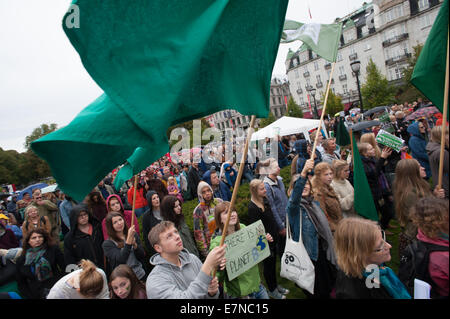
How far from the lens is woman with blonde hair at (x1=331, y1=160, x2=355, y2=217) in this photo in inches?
168

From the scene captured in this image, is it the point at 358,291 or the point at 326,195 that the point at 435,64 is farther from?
the point at 326,195

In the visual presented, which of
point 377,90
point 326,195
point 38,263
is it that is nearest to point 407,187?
point 326,195

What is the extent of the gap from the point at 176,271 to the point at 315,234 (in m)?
1.84

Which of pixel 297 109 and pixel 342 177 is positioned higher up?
pixel 297 109

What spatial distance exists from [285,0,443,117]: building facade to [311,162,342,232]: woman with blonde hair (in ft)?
126

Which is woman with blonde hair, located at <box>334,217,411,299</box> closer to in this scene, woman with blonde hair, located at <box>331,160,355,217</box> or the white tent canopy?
woman with blonde hair, located at <box>331,160,355,217</box>

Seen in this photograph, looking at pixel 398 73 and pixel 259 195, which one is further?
pixel 398 73

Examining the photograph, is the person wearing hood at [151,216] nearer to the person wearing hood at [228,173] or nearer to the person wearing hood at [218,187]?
the person wearing hood at [218,187]

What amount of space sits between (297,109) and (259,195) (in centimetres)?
5759

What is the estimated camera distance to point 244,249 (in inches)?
114

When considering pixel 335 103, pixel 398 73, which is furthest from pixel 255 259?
pixel 398 73

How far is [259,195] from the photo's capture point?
4270mm

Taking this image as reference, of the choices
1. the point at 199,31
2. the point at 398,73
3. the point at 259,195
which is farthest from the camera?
the point at 398,73
